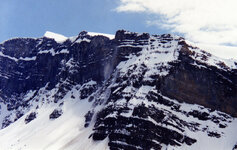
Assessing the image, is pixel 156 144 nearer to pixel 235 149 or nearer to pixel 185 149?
pixel 185 149

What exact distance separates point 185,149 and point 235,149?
24.5 meters

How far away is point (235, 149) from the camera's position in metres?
197

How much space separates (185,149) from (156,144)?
48.6 feet

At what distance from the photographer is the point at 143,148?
199 meters

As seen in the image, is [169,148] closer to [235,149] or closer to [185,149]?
[185,149]

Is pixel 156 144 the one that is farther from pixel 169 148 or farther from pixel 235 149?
pixel 235 149

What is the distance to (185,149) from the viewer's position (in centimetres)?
19975

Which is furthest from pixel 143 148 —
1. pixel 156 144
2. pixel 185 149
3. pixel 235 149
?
A: pixel 235 149

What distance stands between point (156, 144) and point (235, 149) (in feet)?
128

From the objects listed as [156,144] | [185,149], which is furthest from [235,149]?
[156,144]

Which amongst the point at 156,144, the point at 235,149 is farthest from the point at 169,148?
the point at 235,149

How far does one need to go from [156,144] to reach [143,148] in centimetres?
682

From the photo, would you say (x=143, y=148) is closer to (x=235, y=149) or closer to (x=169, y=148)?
(x=169, y=148)
